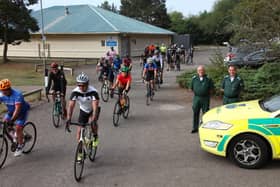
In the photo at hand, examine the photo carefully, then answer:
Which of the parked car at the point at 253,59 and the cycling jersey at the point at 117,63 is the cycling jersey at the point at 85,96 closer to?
the parked car at the point at 253,59

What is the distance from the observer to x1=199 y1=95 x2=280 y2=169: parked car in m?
6.68

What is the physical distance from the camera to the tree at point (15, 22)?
33.7 m

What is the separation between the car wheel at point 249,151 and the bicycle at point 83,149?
243 cm

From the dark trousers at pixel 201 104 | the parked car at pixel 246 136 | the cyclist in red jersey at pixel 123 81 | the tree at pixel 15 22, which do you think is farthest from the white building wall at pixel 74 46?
the parked car at pixel 246 136

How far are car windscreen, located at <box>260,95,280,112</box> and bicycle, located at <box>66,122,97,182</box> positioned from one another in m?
3.15

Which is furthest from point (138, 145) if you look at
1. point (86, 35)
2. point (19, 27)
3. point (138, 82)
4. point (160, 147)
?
point (86, 35)

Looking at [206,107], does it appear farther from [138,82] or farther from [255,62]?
[138,82]

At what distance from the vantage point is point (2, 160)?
710cm

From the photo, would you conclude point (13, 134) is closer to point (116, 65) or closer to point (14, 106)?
point (14, 106)

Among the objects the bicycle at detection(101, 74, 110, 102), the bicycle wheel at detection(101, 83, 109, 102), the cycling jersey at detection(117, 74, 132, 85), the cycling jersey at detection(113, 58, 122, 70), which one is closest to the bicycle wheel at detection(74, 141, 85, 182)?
the cycling jersey at detection(117, 74, 132, 85)

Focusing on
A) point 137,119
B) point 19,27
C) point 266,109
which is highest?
point 19,27

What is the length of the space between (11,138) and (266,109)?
4623 mm

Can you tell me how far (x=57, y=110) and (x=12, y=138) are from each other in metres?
3.16

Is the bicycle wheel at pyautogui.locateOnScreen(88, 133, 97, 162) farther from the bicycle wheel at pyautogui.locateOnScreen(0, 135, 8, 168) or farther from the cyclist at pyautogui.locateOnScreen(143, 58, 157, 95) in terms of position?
Result: the cyclist at pyautogui.locateOnScreen(143, 58, 157, 95)
